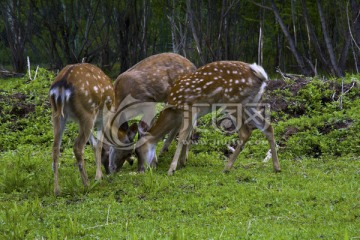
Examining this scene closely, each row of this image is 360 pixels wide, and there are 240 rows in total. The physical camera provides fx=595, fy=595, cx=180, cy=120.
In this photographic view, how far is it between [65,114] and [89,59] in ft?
40.3

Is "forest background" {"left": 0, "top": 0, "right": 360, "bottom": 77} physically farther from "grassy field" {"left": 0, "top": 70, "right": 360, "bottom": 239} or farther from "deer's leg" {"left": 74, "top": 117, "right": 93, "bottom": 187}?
"deer's leg" {"left": 74, "top": 117, "right": 93, "bottom": 187}

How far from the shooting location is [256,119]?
24.7 ft

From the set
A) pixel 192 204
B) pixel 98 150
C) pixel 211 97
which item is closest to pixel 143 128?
pixel 98 150

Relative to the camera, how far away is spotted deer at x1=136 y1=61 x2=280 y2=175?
7.47m

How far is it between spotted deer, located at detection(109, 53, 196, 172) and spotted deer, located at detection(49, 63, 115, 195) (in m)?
0.78

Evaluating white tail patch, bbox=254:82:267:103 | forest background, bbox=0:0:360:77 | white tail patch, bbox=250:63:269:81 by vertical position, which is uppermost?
white tail patch, bbox=250:63:269:81

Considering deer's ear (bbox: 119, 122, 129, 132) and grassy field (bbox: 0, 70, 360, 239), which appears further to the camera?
deer's ear (bbox: 119, 122, 129, 132)

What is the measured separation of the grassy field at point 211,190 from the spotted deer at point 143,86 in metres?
0.30

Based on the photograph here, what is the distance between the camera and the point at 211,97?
24.8 feet

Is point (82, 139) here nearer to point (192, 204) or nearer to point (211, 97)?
point (192, 204)

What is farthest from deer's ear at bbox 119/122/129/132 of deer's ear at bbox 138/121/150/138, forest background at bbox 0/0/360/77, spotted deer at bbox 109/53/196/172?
forest background at bbox 0/0/360/77

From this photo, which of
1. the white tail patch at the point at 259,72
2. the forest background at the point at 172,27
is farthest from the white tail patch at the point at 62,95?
the forest background at the point at 172,27

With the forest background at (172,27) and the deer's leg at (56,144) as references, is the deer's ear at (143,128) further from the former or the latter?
the forest background at (172,27)

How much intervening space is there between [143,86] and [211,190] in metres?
2.42
